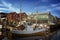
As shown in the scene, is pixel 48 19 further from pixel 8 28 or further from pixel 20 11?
pixel 8 28

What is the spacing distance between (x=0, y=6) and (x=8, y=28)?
0.31 m

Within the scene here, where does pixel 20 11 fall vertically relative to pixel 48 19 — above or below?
above

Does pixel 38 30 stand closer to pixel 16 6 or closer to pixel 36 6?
pixel 36 6

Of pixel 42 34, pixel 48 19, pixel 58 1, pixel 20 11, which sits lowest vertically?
pixel 42 34

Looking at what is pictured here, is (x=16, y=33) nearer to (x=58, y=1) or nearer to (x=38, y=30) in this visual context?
(x=38, y=30)

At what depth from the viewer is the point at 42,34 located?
1783 millimetres

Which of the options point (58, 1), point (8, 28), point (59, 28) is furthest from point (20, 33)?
point (58, 1)

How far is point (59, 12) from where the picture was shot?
1.83 m

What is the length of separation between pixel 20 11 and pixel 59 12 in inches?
21.1

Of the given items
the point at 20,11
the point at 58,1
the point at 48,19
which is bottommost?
the point at 48,19

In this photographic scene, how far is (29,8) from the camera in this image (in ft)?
5.99

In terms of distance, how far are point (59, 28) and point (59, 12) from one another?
220mm

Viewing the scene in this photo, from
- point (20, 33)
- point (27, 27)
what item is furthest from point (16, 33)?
point (27, 27)

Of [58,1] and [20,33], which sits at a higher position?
[58,1]
